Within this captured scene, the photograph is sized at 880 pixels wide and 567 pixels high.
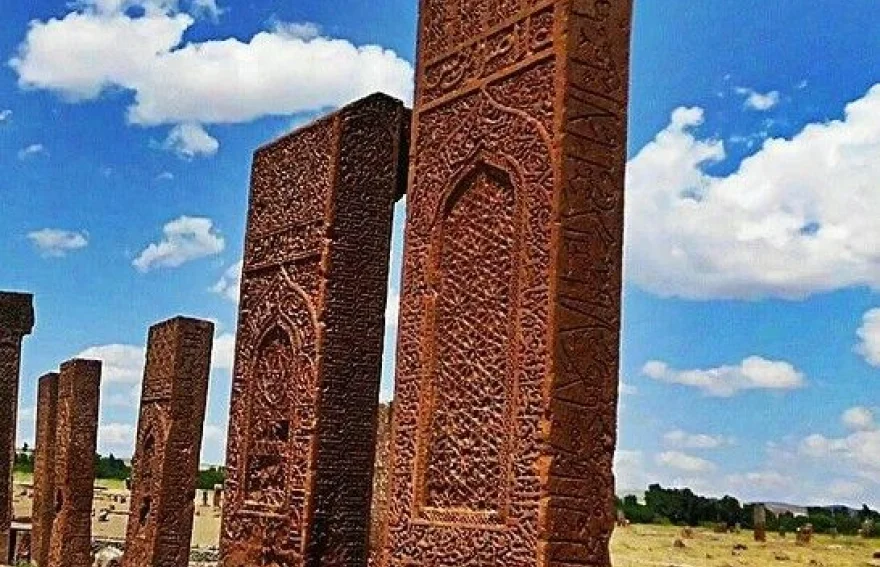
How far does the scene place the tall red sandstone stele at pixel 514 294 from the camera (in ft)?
15.8

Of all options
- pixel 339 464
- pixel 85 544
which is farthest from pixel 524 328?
pixel 85 544

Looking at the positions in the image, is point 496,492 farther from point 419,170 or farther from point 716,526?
point 716,526

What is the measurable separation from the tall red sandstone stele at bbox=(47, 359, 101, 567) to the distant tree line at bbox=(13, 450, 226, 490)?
32.2 metres

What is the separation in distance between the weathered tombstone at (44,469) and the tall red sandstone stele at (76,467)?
819 millimetres

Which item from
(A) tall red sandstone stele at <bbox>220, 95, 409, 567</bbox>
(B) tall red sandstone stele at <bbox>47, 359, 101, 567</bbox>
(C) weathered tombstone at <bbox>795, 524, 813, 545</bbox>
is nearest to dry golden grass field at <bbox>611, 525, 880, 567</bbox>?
(C) weathered tombstone at <bbox>795, 524, 813, 545</bbox>

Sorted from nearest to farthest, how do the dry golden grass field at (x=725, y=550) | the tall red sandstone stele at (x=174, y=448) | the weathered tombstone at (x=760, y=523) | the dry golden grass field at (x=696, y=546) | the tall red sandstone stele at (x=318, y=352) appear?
the tall red sandstone stele at (x=318, y=352) < the tall red sandstone stele at (x=174, y=448) < the dry golden grass field at (x=725, y=550) < the dry golden grass field at (x=696, y=546) < the weathered tombstone at (x=760, y=523)

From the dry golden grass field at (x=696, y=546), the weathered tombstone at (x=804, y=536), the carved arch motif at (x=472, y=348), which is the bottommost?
the dry golden grass field at (x=696, y=546)

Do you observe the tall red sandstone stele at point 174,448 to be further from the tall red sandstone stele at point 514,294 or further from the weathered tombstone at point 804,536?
the weathered tombstone at point 804,536

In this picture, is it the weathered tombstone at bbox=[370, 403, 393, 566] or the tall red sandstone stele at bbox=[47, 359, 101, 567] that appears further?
the tall red sandstone stele at bbox=[47, 359, 101, 567]

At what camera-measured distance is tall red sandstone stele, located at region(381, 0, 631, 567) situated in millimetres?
4824

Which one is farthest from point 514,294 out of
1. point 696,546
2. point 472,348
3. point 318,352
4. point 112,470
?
point 112,470

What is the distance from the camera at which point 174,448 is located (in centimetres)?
1134

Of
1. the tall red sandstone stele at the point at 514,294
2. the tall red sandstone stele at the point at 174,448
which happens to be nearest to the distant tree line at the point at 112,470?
the tall red sandstone stele at the point at 174,448

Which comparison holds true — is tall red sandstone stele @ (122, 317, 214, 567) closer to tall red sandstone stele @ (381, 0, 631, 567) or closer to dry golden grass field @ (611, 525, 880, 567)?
tall red sandstone stele @ (381, 0, 631, 567)
